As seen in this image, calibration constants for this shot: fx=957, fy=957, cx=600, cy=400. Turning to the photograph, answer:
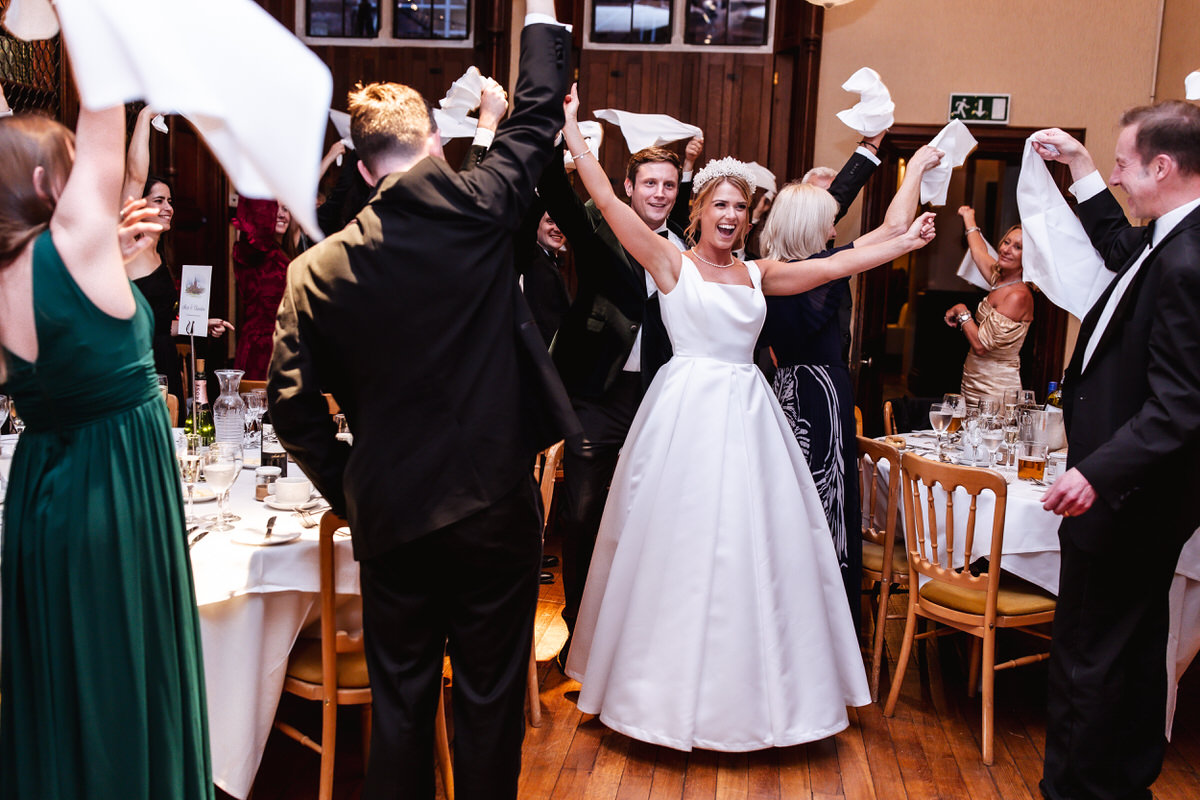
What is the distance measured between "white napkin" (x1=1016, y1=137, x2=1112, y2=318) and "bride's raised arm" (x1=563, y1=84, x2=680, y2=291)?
1036 mm

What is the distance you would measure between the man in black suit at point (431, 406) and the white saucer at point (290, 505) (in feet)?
1.66

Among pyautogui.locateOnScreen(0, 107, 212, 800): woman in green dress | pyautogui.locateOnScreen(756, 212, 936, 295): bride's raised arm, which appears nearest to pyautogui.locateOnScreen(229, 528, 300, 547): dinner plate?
pyautogui.locateOnScreen(0, 107, 212, 800): woman in green dress

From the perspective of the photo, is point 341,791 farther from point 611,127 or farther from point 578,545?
point 611,127

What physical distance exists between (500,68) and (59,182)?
499 centimetres

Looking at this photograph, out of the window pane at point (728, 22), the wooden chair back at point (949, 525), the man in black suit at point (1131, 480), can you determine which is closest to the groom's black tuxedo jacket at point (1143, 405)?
the man in black suit at point (1131, 480)

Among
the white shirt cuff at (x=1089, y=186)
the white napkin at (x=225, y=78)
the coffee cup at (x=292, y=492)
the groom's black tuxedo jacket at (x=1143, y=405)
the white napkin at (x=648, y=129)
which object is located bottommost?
the coffee cup at (x=292, y=492)

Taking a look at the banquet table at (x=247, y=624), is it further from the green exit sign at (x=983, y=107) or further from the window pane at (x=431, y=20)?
the green exit sign at (x=983, y=107)

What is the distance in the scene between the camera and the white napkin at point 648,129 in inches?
158

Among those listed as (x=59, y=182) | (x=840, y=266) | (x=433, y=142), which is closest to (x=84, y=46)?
(x=59, y=182)

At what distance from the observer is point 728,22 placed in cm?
630

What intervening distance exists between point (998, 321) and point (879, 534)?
2.23 m

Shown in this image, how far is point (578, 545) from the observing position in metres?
3.41

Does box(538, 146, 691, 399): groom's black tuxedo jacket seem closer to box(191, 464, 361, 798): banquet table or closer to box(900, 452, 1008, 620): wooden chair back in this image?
box(900, 452, 1008, 620): wooden chair back

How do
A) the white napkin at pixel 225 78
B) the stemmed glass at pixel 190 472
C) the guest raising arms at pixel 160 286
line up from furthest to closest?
the guest raising arms at pixel 160 286
the stemmed glass at pixel 190 472
the white napkin at pixel 225 78
